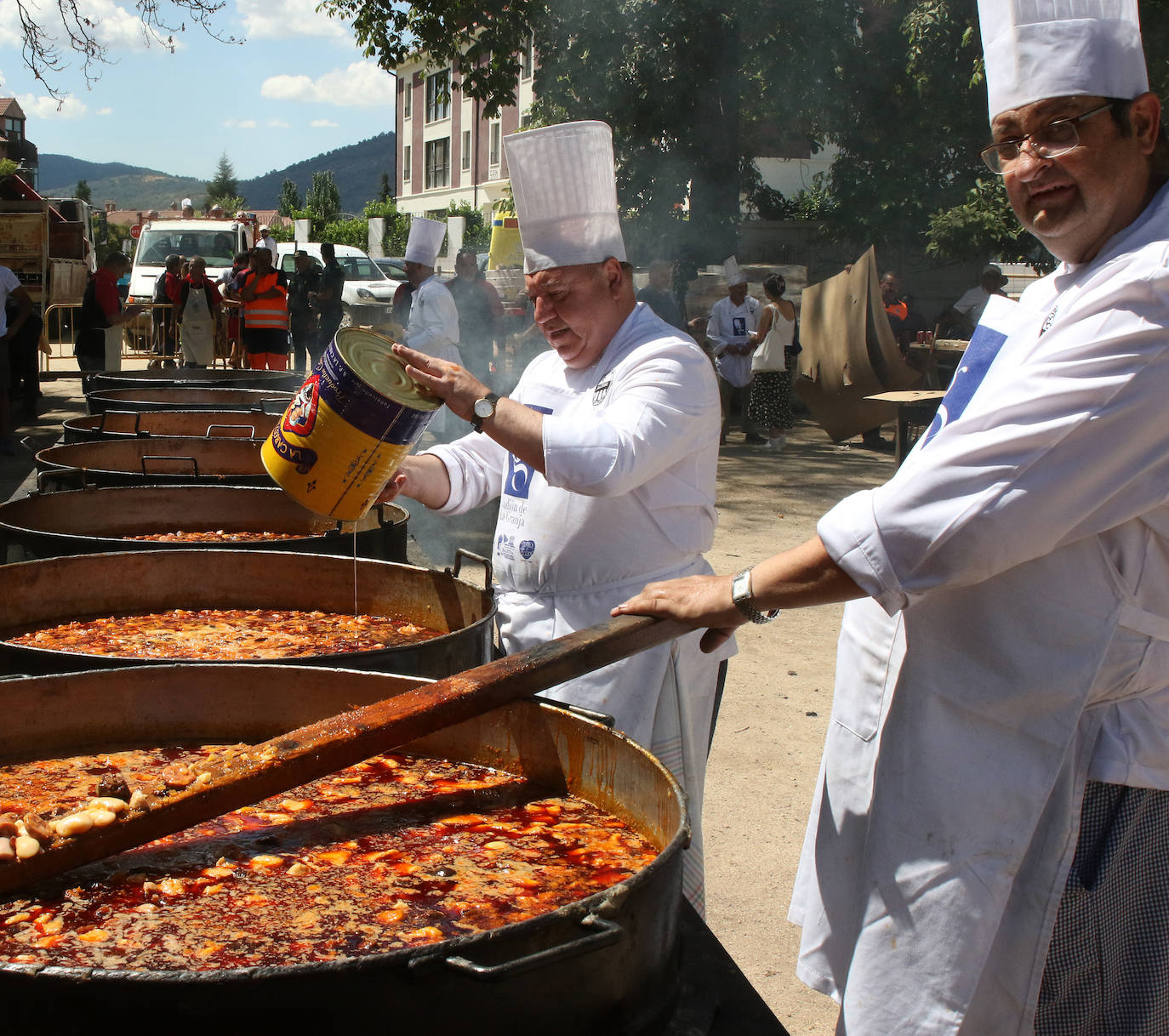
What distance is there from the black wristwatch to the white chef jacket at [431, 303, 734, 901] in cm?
18

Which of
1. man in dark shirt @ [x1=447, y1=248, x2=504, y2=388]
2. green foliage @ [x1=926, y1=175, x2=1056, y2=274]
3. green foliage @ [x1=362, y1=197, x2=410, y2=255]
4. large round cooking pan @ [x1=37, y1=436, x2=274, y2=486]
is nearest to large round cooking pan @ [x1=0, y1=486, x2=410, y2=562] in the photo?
large round cooking pan @ [x1=37, y1=436, x2=274, y2=486]

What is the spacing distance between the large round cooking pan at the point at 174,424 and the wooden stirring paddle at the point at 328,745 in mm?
3179

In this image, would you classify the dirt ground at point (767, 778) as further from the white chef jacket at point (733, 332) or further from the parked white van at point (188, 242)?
the parked white van at point (188, 242)

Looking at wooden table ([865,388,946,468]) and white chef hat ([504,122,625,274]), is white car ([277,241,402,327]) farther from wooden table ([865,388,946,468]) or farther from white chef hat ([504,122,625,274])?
white chef hat ([504,122,625,274])

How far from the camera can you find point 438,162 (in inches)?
2058

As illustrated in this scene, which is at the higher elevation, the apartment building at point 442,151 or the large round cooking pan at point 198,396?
the apartment building at point 442,151

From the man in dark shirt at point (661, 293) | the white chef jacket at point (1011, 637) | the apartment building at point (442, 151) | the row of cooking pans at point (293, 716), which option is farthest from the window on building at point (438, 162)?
the white chef jacket at point (1011, 637)

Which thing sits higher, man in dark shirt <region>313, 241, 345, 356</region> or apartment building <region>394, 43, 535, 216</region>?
apartment building <region>394, 43, 535, 216</region>

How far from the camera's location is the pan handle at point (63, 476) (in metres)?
3.62

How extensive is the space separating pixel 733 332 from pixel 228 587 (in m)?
10.4

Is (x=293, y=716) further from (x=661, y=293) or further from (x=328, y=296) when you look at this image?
(x=328, y=296)

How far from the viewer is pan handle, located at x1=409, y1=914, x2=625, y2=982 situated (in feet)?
3.55

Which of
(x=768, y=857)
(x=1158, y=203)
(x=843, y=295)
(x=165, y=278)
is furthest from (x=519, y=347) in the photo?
(x=1158, y=203)

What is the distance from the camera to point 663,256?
17359mm
